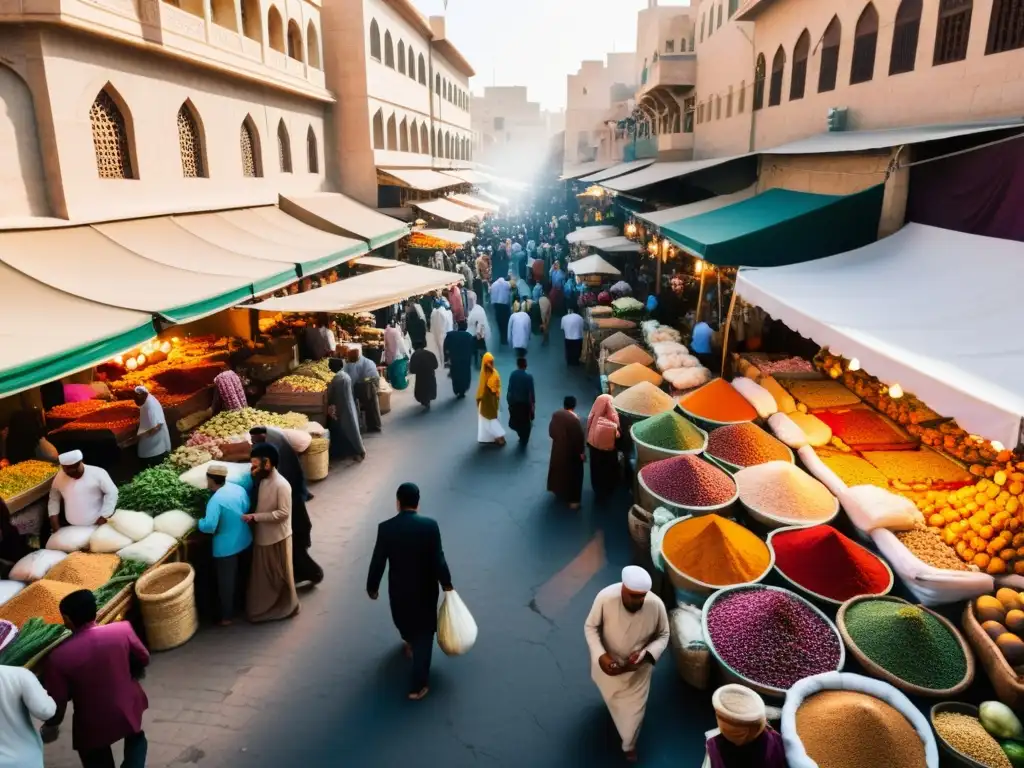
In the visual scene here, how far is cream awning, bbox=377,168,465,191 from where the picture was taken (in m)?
19.3

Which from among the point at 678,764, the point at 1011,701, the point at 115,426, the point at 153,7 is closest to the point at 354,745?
the point at 678,764

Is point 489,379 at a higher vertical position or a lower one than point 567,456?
higher

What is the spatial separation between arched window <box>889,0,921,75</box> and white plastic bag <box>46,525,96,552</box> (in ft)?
33.7

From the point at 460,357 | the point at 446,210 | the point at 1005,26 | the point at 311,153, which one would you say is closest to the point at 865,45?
the point at 1005,26

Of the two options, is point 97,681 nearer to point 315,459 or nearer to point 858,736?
point 858,736

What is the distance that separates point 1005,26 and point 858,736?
672 centimetres

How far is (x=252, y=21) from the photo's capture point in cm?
1313

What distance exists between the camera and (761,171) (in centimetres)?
1289

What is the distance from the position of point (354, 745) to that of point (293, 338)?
8621 millimetres

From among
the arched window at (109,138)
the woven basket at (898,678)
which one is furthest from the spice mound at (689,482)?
the arched window at (109,138)

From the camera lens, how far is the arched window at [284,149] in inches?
602

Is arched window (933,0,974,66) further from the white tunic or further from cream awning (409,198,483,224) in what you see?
cream awning (409,198,483,224)

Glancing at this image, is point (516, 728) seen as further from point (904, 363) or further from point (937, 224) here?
point (937, 224)

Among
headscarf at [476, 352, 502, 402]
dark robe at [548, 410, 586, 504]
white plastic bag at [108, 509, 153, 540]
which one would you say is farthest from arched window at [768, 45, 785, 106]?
white plastic bag at [108, 509, 153, 540]
